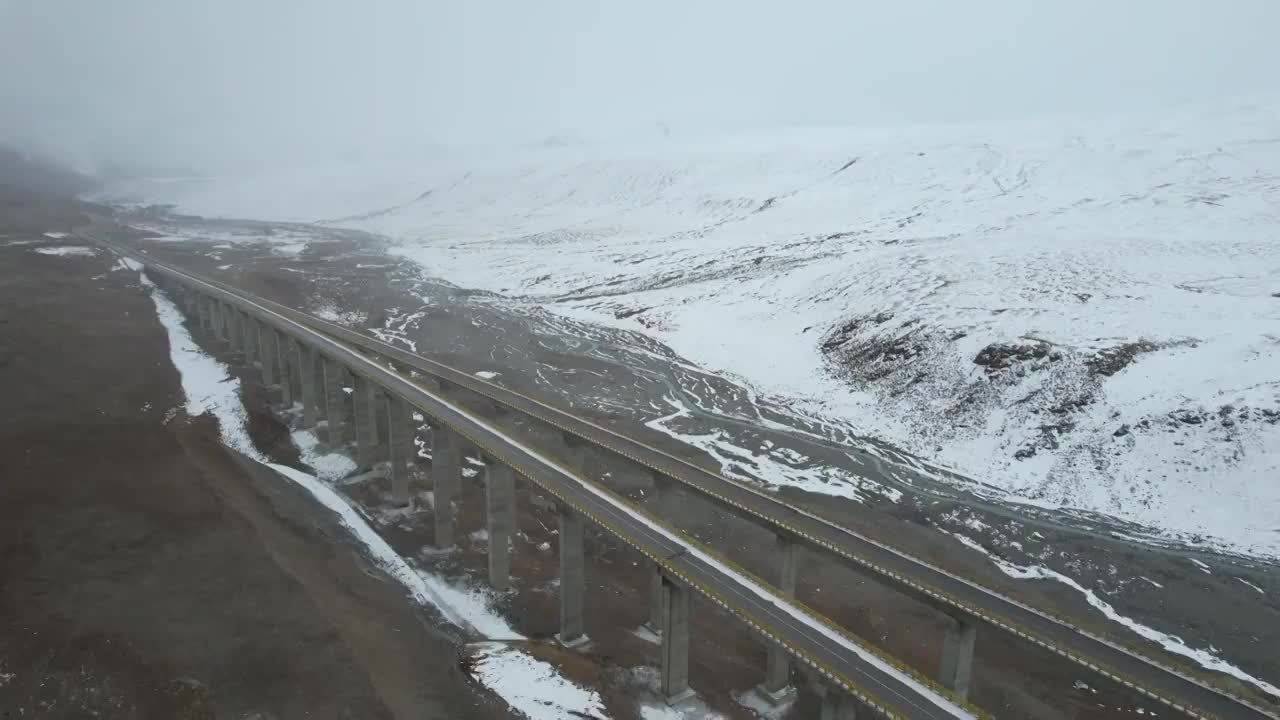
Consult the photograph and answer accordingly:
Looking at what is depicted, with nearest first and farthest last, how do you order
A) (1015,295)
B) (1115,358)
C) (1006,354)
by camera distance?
(1115,358) → (1006,354) → (1015,295)

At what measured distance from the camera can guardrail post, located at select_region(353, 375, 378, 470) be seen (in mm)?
40812

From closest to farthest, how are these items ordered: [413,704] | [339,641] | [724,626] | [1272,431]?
[413,704]
[339,641]
[724,626]
[1272,431]

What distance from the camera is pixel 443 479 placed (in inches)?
1286

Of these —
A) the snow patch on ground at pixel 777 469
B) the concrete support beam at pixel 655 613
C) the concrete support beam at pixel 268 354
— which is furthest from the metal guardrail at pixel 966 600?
the concrete support beam at pixel 268 354

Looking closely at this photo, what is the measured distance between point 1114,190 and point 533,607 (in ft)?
277

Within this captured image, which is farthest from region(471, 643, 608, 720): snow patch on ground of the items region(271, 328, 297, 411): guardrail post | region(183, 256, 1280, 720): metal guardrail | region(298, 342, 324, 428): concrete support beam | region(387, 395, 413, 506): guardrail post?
region(271, 328, 297, 411): guardrail post

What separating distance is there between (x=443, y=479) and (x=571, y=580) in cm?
984

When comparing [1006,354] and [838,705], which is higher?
[1006,354]

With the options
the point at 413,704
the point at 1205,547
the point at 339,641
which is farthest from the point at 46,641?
the point at 1205,547

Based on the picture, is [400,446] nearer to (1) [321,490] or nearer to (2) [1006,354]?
(1) [321,490]

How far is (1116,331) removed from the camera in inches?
1702

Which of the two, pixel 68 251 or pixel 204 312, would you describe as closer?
pixel 204 312

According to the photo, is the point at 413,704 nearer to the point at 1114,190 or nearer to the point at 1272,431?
the point at 1272,431

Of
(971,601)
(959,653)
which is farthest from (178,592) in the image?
(971,601)
